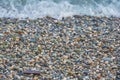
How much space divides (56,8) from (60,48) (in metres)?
2.21

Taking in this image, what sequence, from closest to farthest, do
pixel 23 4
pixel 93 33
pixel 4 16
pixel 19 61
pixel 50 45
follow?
pixel 19 61, pixel 50 45, pixel 93 33, pixel 4 16, pixel 23 4

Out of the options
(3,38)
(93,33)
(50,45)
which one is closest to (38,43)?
(50,45)

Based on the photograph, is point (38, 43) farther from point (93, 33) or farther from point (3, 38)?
point (93, 33)

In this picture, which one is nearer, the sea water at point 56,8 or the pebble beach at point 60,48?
the pebble beach at point 60,48

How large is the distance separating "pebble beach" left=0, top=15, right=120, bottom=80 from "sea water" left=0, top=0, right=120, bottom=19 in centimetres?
33

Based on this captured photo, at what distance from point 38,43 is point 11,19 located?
1246 mm

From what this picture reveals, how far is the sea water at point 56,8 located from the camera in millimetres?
7671

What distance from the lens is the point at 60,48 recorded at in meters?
6.08

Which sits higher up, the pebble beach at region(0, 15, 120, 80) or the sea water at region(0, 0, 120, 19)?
the sea water at region(0, 0, 120, 19)

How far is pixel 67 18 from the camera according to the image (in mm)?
7473

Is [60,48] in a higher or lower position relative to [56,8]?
lower

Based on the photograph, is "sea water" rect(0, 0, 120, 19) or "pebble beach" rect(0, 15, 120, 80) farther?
"sea water" rect(0, 0, 120, 19)

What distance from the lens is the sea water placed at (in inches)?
302

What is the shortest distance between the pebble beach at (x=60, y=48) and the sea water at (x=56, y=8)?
1.08ft
